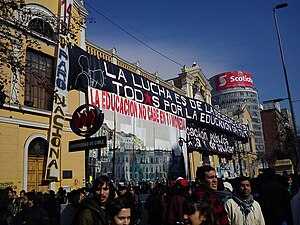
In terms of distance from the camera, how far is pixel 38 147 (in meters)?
14.5

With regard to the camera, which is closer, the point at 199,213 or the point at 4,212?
the point at 199,213

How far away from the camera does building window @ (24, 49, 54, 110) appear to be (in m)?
14.5

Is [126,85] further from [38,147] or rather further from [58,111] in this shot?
[38,147]

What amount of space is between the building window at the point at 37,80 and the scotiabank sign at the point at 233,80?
3552 inches

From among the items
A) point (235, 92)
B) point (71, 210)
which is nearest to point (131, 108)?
point (71, 210)

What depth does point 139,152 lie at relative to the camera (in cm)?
1956

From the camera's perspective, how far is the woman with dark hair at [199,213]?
2.62 m

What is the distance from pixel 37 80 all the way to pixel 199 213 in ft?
45.6

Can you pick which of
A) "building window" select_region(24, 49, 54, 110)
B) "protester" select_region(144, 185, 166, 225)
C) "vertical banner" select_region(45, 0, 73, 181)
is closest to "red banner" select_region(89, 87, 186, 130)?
"vertical banner" select_region(45, 0, 73, 181)

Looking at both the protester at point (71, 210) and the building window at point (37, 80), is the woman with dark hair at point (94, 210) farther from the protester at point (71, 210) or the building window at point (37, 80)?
the building window at point (37, 80)

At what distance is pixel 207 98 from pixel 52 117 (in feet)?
94.9

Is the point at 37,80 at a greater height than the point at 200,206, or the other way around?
the point at 37,80

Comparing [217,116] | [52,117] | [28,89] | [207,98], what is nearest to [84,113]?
[52,117]

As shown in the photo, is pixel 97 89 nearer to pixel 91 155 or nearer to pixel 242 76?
pixel 91 155
